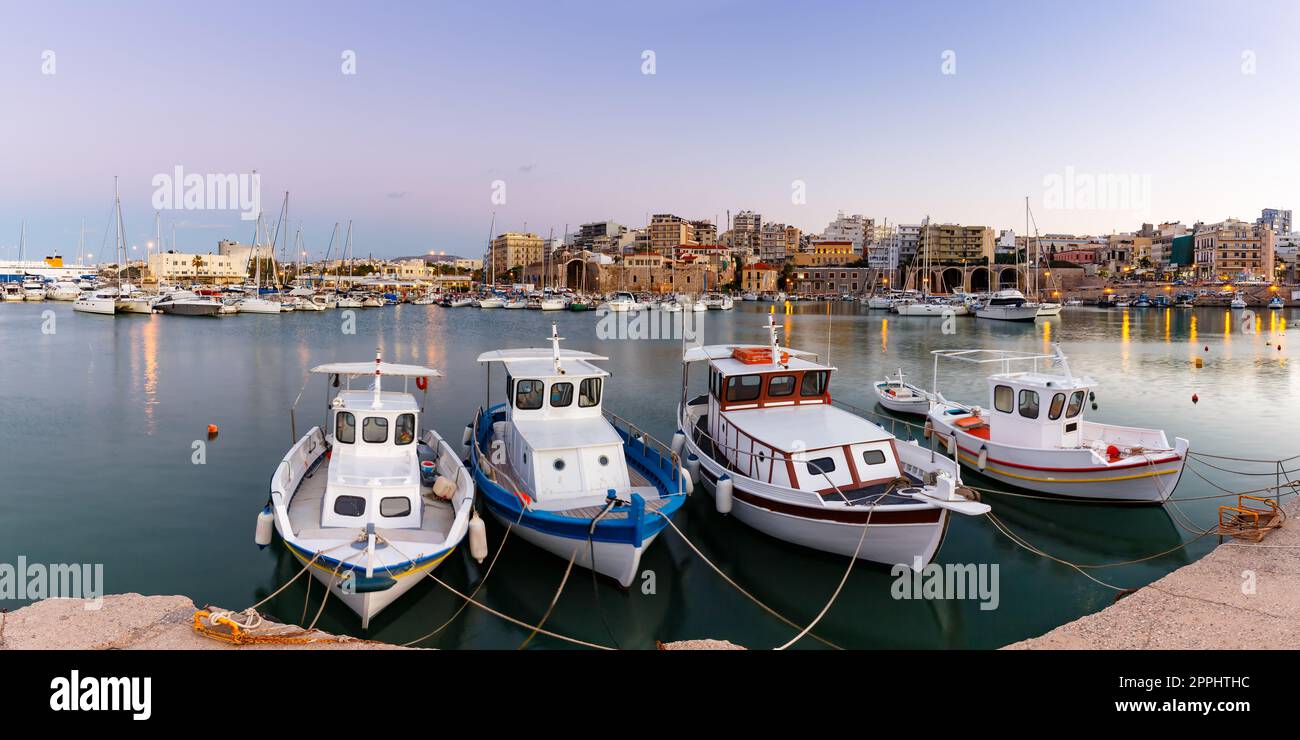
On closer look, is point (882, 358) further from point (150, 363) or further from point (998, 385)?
point (150, 363)

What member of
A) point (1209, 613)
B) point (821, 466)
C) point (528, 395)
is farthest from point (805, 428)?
point (1209, 613)

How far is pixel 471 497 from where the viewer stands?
42.5ft

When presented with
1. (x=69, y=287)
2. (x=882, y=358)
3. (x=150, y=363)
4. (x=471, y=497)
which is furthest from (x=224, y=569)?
(x=69, y=287)

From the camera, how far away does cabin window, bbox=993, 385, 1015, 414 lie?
1692cm

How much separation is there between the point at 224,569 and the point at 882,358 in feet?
141

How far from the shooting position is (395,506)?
481 inches

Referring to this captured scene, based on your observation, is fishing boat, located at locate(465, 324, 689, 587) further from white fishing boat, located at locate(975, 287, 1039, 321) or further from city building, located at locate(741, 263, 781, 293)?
city building, located at locate(741, 263, 781, 293)

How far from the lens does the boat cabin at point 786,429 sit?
13367mm

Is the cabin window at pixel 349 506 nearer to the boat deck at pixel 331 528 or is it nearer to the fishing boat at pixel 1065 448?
the boat deck at pixel 331 528

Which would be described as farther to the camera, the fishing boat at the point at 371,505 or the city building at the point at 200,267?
the city building at the point at 200,267

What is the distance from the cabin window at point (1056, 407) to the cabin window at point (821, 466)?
251 inches

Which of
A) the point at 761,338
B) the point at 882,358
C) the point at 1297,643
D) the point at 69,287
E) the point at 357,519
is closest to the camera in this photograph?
the point at 1297,643

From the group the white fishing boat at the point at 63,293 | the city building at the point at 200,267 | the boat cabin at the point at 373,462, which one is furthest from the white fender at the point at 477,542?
the city building at the point at 200,267
